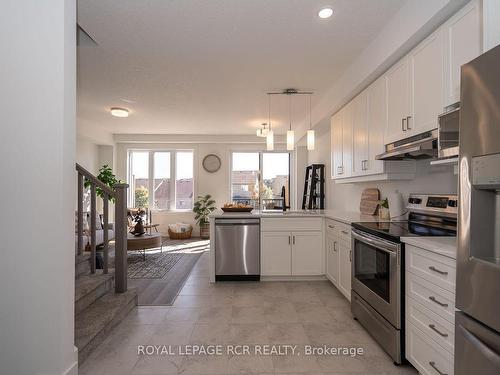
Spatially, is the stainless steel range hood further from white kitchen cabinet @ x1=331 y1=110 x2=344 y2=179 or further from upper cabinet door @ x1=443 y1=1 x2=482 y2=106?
white kitchen cabinet @ x1=331 y1=110 x2=344 y2=179

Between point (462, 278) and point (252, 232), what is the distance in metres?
2.55

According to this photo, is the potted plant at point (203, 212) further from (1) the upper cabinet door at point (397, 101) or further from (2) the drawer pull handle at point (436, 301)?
(2) the drawer pull handle at point (436, 301)

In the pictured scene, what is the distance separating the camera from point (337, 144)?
3.86m

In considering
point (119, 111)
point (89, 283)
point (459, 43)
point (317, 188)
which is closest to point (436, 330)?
point (459, 43)

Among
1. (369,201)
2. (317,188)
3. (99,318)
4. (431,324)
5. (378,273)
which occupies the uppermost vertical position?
(317,188)

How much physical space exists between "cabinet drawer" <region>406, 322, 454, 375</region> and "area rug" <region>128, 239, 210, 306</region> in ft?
7.16

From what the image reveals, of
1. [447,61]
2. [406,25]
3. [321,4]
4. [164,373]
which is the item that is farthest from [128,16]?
[164,373]

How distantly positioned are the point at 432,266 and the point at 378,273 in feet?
1.93

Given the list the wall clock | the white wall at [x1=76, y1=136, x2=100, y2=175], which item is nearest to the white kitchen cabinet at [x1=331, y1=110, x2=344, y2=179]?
the wall clock

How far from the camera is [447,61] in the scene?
1786 millimetres

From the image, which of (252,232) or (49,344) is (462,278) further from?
(252,232)

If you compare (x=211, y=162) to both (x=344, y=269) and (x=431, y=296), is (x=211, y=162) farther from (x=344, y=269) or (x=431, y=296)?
(x=431, y=296)

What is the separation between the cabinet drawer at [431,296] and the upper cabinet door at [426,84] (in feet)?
3.46

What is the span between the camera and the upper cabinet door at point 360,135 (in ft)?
9.91
